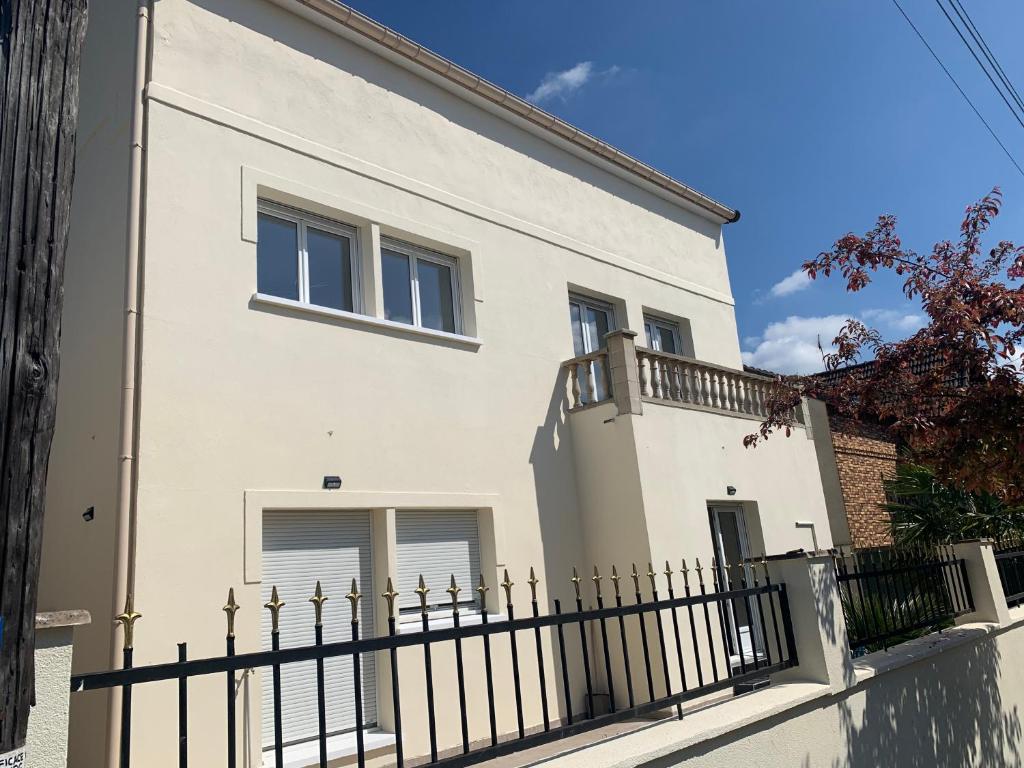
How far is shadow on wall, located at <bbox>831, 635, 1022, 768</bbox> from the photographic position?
247 inches

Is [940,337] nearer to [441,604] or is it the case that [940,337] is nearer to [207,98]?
[441,604]

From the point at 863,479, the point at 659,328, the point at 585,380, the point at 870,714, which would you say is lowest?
the point at 870,714

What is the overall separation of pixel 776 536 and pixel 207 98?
987cm

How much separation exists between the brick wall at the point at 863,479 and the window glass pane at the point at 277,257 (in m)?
12.5

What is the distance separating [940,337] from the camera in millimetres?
7172

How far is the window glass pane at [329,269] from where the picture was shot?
9.29 metres

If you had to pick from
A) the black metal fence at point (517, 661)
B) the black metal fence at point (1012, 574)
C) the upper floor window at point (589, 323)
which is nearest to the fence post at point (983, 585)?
the black metal fence at point (1012, 574)

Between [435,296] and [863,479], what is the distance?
11.7 metres

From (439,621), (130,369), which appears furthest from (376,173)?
(439,621)

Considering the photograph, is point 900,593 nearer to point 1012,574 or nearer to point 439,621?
point 1012,574

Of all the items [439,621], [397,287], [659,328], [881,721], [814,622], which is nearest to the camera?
[814,622]

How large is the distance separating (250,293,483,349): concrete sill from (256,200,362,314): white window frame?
136mm

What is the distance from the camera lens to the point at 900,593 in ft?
25.4

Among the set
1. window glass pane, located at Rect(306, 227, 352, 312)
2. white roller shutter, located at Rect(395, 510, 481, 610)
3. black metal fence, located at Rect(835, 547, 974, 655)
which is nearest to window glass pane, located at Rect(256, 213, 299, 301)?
window glass pane, located at Rect(306, 227, 352, 312)
